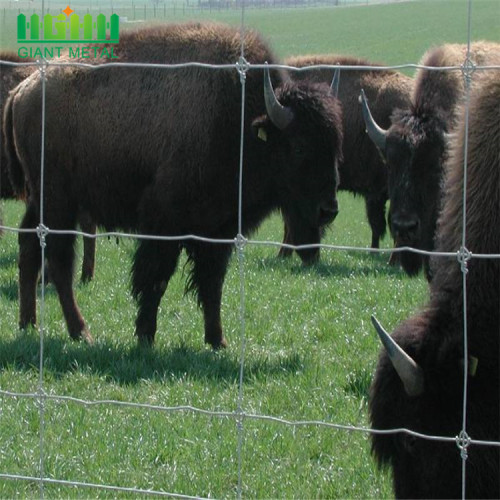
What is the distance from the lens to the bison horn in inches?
120

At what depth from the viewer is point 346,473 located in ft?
13.3

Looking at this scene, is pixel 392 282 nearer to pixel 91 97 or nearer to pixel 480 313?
pixel 91 97

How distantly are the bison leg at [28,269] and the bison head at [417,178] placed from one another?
2.45m

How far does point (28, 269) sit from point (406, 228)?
102 inches

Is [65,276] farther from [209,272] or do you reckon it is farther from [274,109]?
[274,109]

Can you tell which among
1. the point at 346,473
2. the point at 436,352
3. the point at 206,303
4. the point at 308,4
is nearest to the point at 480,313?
the point at 436,352

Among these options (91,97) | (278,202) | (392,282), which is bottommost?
(392,282)

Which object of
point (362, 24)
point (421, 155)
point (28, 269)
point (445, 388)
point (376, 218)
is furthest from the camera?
point (362, 24)

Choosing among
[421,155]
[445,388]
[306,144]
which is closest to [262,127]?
[306,144]

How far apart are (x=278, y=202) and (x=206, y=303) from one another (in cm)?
81

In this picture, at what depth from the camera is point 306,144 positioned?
6.57 metres

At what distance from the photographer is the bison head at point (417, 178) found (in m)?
6.47

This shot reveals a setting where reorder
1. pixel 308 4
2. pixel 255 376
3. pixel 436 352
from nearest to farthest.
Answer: pixel 436 352
pixel 255 376
pixel 308 4

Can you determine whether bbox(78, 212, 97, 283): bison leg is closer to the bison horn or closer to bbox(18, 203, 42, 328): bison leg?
bbox(18, 203, 42, 328): bison leg
